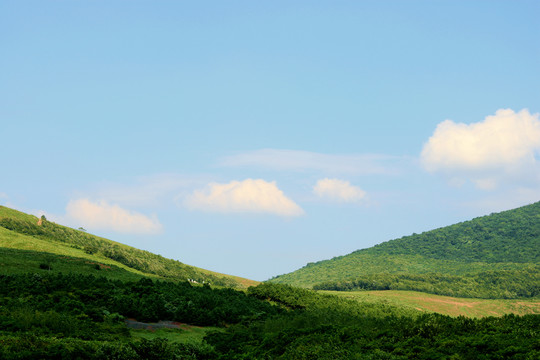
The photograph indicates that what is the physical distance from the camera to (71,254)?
56062 millimetres

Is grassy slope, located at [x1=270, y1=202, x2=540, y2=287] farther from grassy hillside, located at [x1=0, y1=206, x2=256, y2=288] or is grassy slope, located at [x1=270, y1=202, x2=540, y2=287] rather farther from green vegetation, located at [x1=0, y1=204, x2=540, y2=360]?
green vegetation, located at [x1=0, y1=204, x2=540, y2=360]

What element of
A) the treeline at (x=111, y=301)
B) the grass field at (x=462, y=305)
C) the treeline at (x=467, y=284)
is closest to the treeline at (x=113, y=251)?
the grass field at (x=462, y=305)

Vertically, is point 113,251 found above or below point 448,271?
below

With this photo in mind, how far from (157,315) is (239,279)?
5908 centimetres

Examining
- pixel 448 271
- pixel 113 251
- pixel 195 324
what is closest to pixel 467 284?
pixel 448 271

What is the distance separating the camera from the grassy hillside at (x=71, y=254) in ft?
148

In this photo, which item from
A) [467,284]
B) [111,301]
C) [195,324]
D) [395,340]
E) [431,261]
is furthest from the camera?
[431,261]

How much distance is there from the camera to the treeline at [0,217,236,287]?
222ft

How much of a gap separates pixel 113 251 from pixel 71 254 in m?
14.2

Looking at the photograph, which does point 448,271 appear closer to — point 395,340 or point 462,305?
point 462,305

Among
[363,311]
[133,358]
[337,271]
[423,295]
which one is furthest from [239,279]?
[337,271]

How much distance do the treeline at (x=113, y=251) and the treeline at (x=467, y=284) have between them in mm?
39369

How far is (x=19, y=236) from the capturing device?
5925 centimetres

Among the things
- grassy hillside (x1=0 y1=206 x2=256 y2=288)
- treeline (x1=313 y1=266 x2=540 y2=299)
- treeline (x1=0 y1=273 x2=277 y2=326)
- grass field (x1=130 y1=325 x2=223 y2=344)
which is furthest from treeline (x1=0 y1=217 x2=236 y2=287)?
treeline (x1=313 y1=266 x2=540 y2=299)
